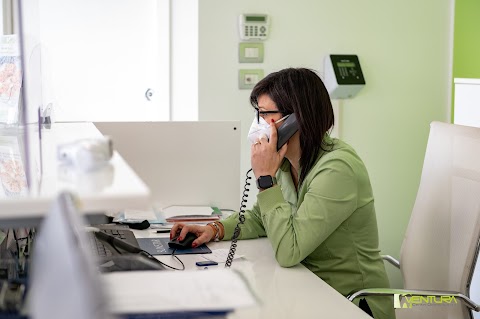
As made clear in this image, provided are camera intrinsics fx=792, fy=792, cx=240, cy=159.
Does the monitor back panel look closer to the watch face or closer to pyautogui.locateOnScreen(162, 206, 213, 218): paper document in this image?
pyautogui.locateOnScreen(162, 206, 213, 218): paper document

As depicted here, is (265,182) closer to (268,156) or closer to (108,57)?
(268,156)

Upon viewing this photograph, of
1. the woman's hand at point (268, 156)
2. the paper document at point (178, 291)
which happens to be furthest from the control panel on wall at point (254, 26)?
the paper document at point (178, 291)

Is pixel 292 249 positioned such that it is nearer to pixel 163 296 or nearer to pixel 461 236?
pixel 461 236

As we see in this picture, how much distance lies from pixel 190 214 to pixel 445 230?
3.05 feet

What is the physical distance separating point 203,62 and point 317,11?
68 centimetres

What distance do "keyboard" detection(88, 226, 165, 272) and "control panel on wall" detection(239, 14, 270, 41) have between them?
171 centimetres

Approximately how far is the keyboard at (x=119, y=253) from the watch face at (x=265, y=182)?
16.4 inches

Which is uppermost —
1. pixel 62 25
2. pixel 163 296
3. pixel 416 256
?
pixel 62 25

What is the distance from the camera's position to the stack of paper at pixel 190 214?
2.83m

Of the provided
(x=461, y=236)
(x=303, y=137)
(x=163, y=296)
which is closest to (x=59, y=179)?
(x=163, y=296)

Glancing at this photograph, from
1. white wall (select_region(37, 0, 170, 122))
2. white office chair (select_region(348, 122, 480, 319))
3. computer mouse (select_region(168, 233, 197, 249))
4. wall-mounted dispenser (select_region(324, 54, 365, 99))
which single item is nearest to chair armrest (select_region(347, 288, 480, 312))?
white office chair (select_region(348, 122, 480, 319))

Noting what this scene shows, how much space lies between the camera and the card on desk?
241 cm

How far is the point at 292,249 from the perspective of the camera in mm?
2244

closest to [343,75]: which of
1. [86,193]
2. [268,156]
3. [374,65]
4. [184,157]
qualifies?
[374,65]
